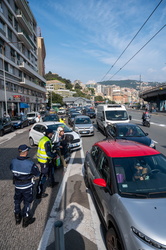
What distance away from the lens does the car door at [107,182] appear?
302 cm

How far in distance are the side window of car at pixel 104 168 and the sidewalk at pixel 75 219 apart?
3.45ft

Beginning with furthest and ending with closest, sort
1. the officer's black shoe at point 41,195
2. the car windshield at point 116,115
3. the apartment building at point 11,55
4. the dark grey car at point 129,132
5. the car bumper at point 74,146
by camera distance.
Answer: the apartment building at point 11,55 < the car windshield at point 116,115 < the car bumper at point 74,146 < the dark grey car at point 129,132 < the officer's black shoe at point 41,195

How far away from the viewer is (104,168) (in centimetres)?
353

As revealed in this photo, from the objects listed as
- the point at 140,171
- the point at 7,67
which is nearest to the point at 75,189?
the point at 140,171

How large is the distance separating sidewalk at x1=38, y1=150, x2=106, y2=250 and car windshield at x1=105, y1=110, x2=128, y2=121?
8591mm

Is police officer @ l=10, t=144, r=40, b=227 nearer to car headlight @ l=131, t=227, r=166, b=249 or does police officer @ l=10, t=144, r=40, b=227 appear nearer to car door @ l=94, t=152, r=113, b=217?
car door @ l=94, t=152, r=113, b=217

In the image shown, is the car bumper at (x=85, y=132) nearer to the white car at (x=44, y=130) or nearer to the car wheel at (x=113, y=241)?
the white car at (x=44, y=130)

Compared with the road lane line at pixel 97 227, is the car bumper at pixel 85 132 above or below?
above

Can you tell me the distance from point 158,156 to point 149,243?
1.90 metres

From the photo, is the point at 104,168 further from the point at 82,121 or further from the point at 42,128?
the point at 82,121

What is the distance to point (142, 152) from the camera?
3.58 metres

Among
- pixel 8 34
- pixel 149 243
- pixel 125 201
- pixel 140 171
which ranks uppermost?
pixel 8 34

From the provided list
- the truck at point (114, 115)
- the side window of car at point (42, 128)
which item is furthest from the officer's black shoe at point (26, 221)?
the truck at point (114, 115)

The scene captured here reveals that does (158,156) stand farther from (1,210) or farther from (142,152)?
(1,210)
